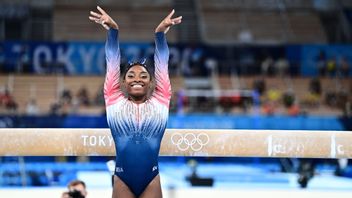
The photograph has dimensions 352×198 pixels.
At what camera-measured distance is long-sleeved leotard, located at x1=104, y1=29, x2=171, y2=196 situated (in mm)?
3465

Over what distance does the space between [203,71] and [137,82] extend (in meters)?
17.5

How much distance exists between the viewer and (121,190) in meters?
3.47

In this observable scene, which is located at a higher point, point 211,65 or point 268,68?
point 211,65

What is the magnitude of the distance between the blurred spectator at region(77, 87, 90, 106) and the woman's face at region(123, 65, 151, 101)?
49.7ft

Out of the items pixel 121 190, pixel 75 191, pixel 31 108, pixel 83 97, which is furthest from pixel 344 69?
pixel 121 190

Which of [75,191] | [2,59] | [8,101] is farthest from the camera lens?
[2,59]

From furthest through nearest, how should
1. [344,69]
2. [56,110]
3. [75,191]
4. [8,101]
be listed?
[344,69], [8,101], [56,110], [75,191]

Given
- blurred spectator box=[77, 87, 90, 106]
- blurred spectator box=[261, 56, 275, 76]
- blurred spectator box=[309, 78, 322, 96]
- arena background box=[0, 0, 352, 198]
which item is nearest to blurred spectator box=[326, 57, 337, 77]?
arena background box=[0, 0, 352, 198]

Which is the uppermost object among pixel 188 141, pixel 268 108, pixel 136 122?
pixel 136 122

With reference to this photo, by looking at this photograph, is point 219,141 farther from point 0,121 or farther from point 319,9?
point 319,9

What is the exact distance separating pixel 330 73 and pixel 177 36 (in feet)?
20.9

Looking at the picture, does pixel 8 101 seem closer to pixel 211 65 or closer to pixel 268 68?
pixel 211 65

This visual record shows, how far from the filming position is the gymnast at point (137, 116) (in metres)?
3.47

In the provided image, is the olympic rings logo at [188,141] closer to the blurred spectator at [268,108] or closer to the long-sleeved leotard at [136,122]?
the long-sleeved leotard at [136,122]
